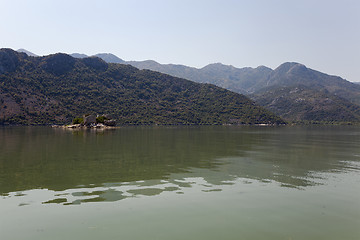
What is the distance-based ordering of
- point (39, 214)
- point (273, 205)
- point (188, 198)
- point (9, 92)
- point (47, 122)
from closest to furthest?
point (39, 214)
point (273, 205)
point (188, 198)
point (47, 122)
point (9, 92)

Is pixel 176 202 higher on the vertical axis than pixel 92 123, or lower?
higher

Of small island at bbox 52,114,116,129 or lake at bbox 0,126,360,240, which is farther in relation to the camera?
small island at bbox 52,114,116,129

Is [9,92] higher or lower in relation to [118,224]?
higher

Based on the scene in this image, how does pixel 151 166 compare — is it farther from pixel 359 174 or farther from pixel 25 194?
pixel 359 174

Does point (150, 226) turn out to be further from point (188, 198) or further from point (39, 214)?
point (39, 214)

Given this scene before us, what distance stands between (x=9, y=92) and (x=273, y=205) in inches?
8779

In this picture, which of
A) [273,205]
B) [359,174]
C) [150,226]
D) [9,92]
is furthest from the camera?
[9,92]

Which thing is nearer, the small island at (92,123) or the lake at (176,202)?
the lake at (176,202)

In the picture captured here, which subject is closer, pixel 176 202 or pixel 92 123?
pixel 176 202

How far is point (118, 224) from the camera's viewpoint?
1179 centimetres

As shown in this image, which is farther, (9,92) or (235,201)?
(9,92)

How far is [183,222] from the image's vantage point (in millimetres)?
12195

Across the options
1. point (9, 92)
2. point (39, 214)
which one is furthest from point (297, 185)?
point (9, 92)

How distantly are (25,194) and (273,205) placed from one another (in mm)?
15392
